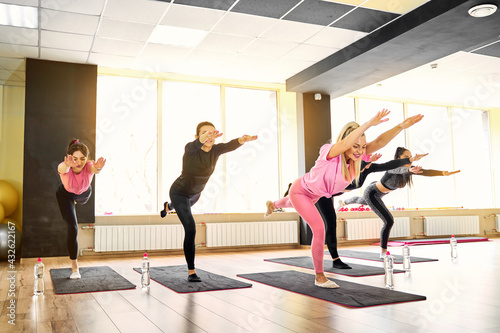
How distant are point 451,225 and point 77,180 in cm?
768

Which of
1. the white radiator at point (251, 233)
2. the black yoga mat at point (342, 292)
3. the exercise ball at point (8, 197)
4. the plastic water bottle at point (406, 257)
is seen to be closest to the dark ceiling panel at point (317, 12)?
the plastic water bottle at point (406, 257)

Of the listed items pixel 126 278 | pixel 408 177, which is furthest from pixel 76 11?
pixel 408 177

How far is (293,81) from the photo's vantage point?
7324 millimetres

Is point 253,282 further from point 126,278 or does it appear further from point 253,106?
point 253,106

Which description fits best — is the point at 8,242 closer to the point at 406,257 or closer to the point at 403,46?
the point at 406,257

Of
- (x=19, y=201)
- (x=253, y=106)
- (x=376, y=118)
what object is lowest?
(x=19, y=201)

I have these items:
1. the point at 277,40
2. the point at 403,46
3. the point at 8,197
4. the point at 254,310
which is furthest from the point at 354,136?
the point at 8,197

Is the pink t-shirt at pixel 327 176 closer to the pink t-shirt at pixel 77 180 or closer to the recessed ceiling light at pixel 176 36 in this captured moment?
the pink t-shirt at pixel 77 180

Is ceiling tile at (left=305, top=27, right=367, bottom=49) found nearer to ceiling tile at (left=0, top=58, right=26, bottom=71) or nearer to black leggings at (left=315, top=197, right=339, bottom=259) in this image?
black leggings at (left=315, top=197, right=339, bottom=259)

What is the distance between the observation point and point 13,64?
634cm

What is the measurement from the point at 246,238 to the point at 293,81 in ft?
8.93

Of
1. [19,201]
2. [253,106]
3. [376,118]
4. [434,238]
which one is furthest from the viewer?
[434,238]

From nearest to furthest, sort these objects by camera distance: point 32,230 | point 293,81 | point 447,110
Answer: point 32,230
point 293,81
point 447,110

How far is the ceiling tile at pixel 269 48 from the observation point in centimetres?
592
